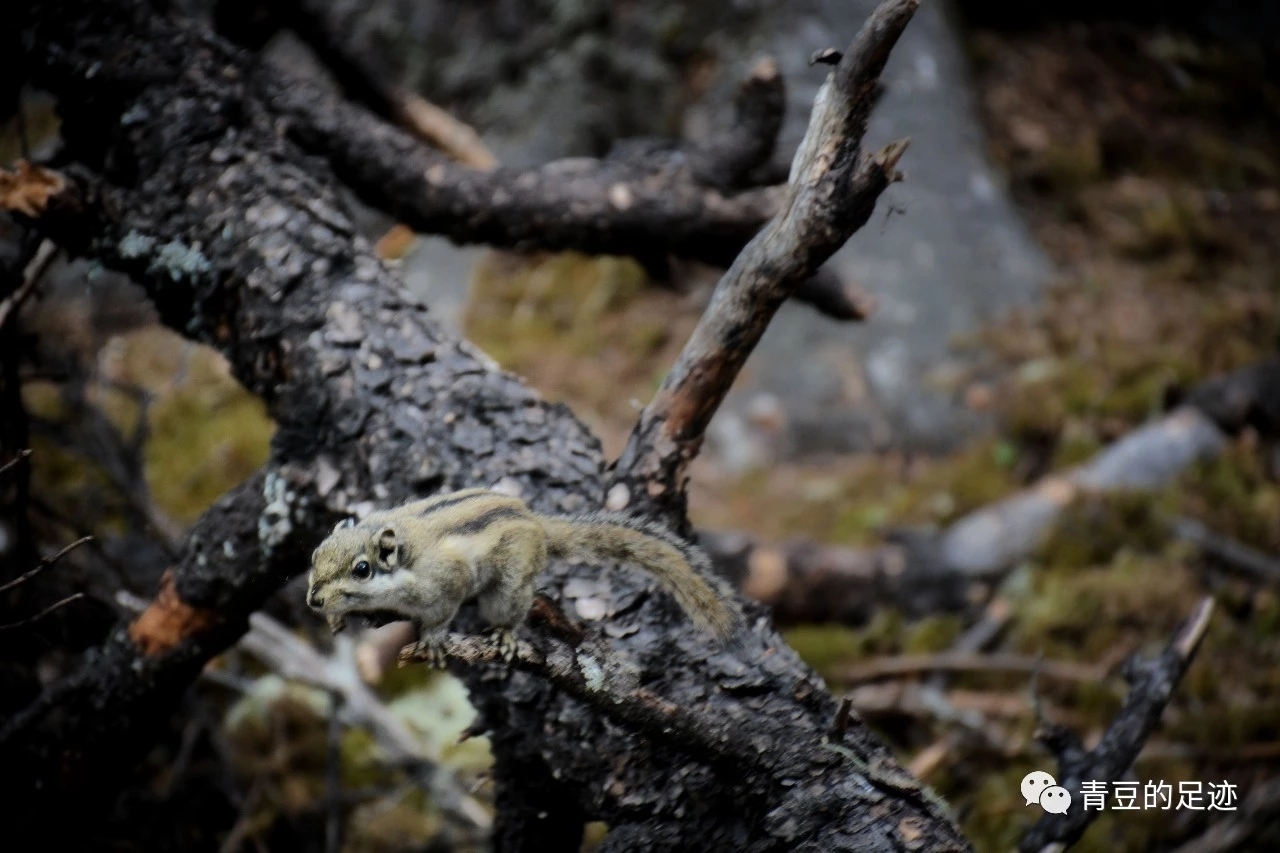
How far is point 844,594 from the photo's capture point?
4184 millimetres

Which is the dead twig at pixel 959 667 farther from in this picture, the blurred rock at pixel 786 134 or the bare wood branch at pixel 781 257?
the bare wood branch at pixel 781 257

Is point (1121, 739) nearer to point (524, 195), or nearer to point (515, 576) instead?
point (515, 576)

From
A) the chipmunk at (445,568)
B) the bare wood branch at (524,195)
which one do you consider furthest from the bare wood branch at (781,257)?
the bare wood branch at (524,195)

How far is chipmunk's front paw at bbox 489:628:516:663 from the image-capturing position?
152 centimetres

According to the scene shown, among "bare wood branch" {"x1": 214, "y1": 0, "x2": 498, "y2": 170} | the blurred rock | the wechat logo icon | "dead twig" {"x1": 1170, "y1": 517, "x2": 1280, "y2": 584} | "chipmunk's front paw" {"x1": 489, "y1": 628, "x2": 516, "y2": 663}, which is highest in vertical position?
the blurred rock

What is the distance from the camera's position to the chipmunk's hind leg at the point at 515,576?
169 centimetres

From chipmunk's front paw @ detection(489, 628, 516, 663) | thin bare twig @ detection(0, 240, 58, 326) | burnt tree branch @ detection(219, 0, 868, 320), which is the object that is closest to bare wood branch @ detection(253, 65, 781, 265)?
burnt tree branch @ detection(219, 0, 868, 320)

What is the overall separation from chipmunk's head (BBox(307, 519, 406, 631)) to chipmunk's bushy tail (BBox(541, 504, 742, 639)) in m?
0.27

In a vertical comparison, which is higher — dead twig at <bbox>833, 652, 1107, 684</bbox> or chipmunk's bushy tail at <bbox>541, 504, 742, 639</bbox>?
dead twig at <bbox>833, 652, 1107, 684</bbox>

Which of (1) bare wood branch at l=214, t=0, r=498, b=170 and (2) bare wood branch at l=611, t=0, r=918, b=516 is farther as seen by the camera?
(1) bare wood branch at l=214, t=0, r=498, b=170

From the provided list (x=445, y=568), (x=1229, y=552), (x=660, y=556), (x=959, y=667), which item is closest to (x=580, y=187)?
(x=660, y=556)

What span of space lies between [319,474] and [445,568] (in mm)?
612

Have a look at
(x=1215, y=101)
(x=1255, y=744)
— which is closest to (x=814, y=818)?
(x=1255, y=744)

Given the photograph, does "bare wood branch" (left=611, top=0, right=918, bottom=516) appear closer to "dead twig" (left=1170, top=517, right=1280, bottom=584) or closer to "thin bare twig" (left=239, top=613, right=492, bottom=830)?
Answer: "thin bare twig" (left=239, top=613, right=492, bottom=830)
